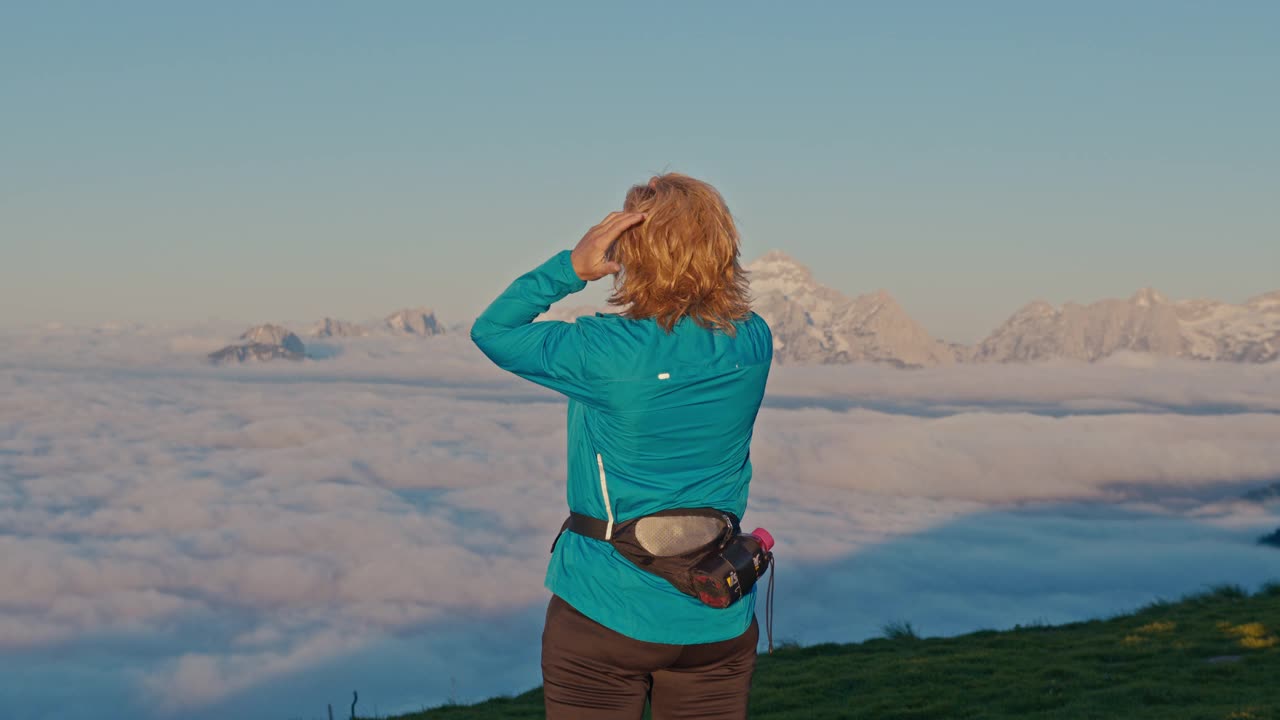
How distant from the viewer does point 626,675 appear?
376 cm

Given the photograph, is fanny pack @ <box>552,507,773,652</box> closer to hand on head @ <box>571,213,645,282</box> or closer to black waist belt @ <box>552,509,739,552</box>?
black waist belt @ <box>552,509,739,552</box>

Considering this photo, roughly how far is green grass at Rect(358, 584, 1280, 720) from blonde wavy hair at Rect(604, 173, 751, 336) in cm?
1271

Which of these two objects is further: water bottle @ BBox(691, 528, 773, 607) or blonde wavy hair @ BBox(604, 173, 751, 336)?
water bottle @ BBox(691, 528, 773, 607)

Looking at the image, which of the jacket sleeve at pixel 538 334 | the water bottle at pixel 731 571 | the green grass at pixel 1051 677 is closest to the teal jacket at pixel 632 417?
the jacket sleeve at pixel 538 334

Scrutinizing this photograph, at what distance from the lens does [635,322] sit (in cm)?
364

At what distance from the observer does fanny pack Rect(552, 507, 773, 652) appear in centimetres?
370

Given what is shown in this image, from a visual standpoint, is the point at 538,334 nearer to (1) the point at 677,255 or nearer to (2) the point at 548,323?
(2) the point at 548,323

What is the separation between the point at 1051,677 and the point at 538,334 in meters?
19.6

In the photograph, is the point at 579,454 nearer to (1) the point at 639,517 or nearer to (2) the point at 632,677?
(1) the point at 639,517

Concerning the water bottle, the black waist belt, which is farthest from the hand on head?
the water bottle

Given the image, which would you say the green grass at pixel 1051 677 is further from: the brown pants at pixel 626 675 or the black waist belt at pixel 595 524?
the black waist belt at pixel 595 524

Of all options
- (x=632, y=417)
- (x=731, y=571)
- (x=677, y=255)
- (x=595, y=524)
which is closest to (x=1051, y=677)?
(x=731, y=571)

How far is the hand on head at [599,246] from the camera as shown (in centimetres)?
359

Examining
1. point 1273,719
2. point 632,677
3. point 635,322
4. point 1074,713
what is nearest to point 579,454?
point 635,322
